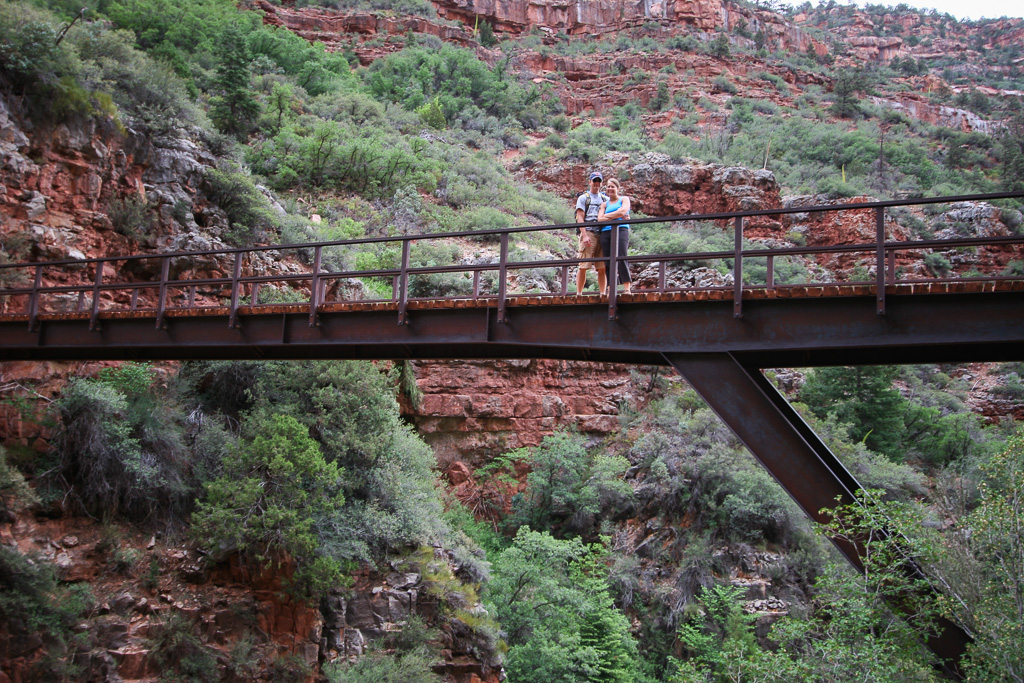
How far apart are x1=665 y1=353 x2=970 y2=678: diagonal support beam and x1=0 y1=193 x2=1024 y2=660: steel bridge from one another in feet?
0.05

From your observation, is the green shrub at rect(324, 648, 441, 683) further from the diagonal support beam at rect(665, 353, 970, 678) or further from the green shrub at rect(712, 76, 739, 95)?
the green shrub at rect(712, 76, 739, 95)

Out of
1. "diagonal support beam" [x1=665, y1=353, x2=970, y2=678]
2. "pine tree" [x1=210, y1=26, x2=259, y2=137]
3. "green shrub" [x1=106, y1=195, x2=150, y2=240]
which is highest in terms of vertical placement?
"pine tree" [x1=210, y1=26, x2=259, y2=137]

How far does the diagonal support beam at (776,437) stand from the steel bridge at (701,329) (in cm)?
2

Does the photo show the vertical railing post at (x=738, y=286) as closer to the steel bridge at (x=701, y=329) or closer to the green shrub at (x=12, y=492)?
the steel bridge at (x=701, y=329)

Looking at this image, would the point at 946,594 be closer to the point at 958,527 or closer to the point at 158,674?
the point at 958,527

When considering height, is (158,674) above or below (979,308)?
below

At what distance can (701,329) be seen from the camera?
8.54 metres

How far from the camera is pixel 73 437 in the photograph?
1455 centimetres

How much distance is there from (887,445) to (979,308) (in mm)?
21027

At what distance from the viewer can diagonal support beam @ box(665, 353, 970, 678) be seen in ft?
25.1

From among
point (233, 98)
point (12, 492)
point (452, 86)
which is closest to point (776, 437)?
point (12, 492)

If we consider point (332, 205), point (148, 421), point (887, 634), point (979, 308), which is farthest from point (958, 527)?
point (332, 205)

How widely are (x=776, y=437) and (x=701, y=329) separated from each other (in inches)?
59.1

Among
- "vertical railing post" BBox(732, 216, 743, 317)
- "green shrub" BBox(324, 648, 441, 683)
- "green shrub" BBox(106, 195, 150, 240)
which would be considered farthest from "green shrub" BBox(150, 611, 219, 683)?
"green shrub" BBox(106, 195, 150, 240)
